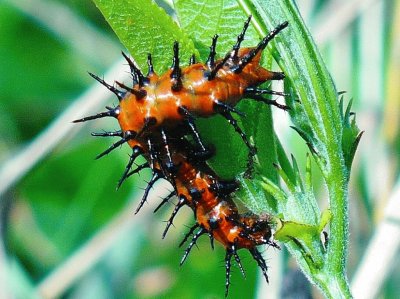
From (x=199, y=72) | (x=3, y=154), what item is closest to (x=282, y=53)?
(x=199, y=72)

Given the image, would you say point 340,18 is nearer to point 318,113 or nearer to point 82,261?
point 82,261

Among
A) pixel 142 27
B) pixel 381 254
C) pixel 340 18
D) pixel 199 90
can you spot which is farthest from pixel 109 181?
pixel 142 27

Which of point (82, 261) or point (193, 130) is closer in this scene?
point (193, 130)

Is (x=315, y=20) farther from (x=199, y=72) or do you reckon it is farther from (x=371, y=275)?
(x=199, y=72)

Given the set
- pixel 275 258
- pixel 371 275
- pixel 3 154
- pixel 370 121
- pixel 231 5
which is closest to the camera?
pixel 231 5

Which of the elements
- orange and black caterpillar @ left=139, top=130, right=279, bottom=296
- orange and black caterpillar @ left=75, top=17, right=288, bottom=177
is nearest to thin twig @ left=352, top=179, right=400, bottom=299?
orange and black caterpillar @ left=139, top=130, right=279, bottom=296

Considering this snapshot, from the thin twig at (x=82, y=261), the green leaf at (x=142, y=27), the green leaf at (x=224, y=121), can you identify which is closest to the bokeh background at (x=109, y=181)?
the thin twig at (x=82, y=261)

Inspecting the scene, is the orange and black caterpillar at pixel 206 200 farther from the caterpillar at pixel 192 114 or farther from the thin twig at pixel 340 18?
the thin twig at pixel 340 18
